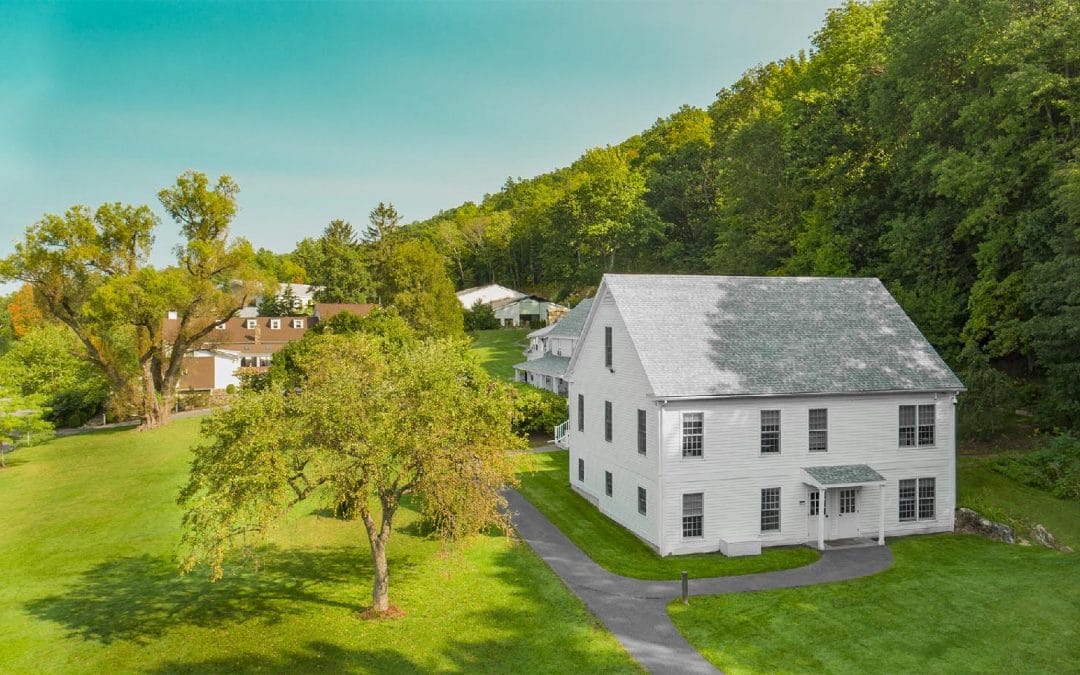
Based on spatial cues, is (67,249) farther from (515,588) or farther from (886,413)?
(886,413)

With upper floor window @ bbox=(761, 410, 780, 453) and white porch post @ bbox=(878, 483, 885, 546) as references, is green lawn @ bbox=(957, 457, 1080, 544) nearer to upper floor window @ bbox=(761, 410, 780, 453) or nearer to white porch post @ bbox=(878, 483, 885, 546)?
white porch post @ bbox=(878, 483, 885, 546)

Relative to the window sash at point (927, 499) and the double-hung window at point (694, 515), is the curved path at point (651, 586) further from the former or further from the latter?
the window sash at point (927, 499)

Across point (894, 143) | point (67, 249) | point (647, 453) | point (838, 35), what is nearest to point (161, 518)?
point (647, 453)

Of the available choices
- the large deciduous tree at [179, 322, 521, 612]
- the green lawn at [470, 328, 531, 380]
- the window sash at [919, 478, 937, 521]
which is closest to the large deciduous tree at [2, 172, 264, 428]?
the green lawn at [470, 328, 531, 380]

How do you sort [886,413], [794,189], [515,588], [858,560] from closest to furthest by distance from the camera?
[515,588] → [858,560] → [886,413] → [794,189]

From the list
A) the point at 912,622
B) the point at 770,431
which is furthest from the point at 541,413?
the point at 912,622

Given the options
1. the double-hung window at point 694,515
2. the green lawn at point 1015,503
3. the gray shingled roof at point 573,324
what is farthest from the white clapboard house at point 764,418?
the gray shingled roof at point 573,324

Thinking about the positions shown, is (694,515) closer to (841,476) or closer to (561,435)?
(841,476)
